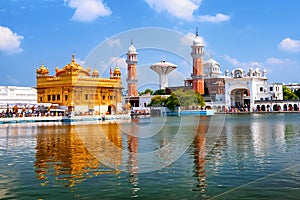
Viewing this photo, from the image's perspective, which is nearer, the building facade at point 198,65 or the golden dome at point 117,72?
the golden dome at point 117,72

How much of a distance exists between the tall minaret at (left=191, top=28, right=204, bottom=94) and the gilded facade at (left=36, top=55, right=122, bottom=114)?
32075 millimetres

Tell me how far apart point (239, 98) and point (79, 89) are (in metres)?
38.6

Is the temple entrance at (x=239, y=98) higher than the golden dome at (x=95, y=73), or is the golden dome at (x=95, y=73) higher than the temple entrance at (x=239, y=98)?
the golden dome at (x=95, y=73)

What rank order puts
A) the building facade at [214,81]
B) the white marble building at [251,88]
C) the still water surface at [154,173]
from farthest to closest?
the building facade at [214,81] < the white marble building at [251,88] < the still water surface at [154,173]

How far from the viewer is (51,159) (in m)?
11.8

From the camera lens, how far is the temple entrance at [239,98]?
7477 cm

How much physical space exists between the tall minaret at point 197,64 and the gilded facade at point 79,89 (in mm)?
32075

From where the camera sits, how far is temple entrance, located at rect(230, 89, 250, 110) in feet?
245

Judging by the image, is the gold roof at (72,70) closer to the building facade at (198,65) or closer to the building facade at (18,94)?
the building facade at (18,94)

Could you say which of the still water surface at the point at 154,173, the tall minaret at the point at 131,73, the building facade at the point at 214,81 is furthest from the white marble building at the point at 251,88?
the still water surface at the point at 154,173

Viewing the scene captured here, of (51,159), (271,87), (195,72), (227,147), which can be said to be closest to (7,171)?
(51,159)

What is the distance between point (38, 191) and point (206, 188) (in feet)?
10.6

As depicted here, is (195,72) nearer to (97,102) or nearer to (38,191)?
(97,102)

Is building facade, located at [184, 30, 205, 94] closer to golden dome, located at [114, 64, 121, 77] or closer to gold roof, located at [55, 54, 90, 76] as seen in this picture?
golden dome, located at [114, 64, 121, 77]
